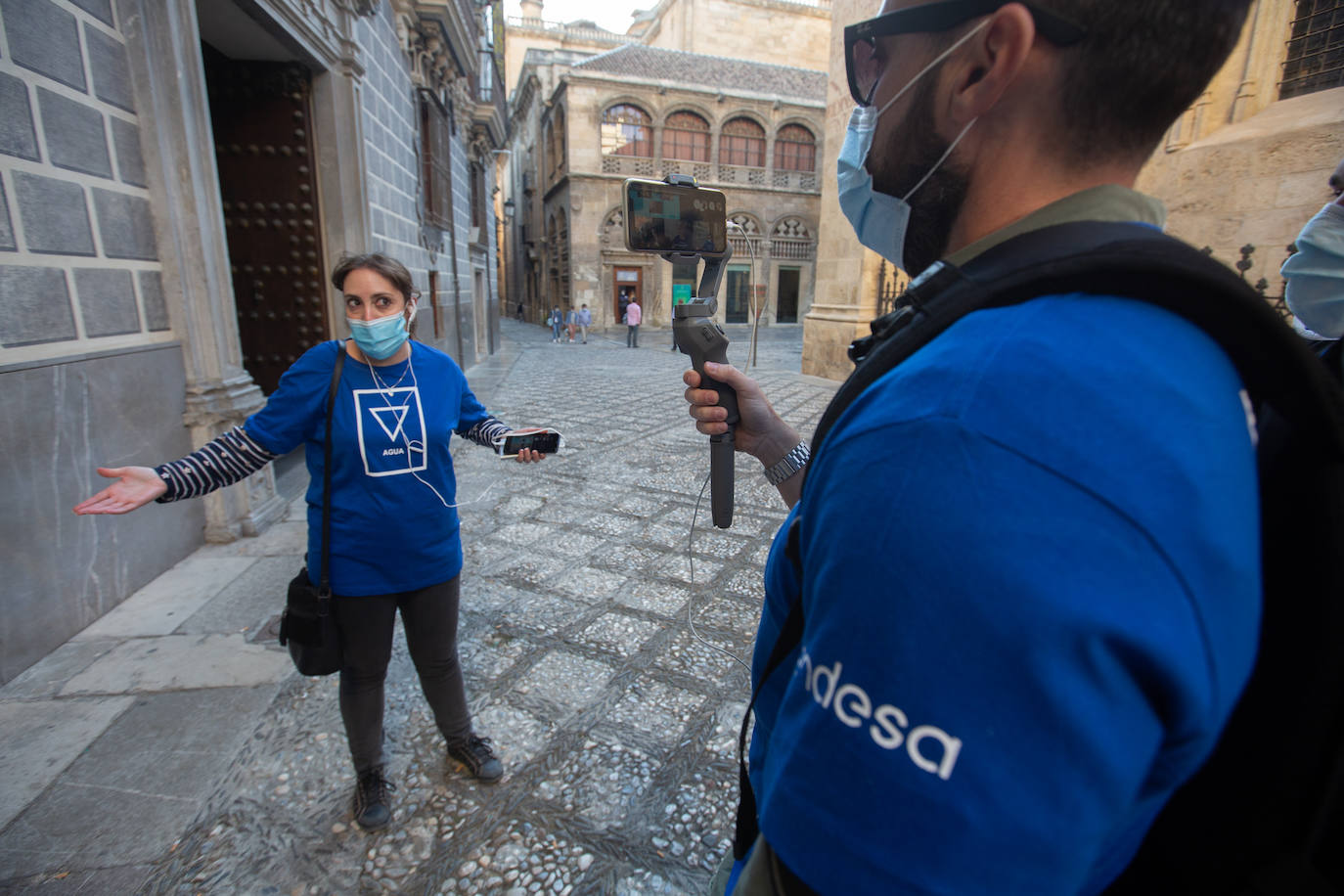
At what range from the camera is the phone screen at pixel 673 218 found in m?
1.47

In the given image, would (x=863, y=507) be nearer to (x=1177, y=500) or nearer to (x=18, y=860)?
(x=1177, y=500)

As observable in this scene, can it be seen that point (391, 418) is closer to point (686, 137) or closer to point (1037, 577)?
point (1037, 577)

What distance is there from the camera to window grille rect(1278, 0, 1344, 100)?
5.93 m

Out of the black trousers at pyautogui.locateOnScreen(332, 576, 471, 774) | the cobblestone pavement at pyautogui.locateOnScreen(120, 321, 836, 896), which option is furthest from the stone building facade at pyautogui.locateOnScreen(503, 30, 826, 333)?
the black trousers at pyautogui.locateOnScreen(332, 576, 471, 774)

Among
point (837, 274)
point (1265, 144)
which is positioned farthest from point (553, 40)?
point (1265, 144)

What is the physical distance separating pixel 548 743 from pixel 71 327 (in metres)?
2.80

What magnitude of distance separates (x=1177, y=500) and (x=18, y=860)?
107 inches

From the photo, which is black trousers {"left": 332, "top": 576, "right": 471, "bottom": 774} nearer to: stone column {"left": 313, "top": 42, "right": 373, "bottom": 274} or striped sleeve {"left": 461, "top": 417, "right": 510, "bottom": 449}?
striped sleeve {"left": 461, "top": 417, "right": 510, "bottom": 449}

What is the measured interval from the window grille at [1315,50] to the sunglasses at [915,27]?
320 inches

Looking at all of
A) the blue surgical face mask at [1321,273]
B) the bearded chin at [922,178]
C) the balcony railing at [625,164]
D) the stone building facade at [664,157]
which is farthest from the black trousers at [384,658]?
the balcony railing at [625,164]

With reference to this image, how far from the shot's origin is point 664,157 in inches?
1110

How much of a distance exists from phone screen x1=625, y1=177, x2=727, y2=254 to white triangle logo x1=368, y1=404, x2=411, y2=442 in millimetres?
935

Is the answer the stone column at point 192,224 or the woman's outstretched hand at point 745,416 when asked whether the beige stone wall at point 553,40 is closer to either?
the stone column at point 192,224

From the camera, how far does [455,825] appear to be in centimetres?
193
